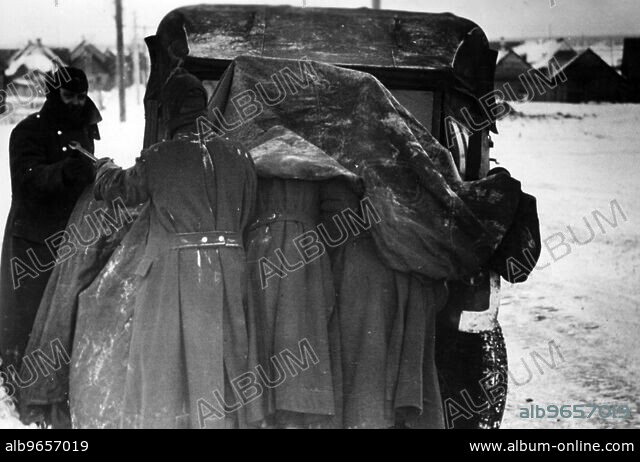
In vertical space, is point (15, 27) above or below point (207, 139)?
above

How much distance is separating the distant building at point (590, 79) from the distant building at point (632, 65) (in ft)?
0.14

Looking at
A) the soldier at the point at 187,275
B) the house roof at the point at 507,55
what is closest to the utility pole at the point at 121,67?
the soldier at the point at 187,275

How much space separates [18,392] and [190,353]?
3.69ft

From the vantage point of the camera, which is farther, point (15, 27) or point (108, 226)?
point (15, 27)

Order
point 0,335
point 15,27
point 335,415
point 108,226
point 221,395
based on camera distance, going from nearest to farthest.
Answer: point 221,395
point 335,415
point 108,226
point 0,335
point 15,27

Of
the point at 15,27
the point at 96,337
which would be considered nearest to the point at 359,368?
the point at 96,337

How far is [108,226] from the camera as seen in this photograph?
404cm

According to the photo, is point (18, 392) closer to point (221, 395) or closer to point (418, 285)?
point (221, 395)

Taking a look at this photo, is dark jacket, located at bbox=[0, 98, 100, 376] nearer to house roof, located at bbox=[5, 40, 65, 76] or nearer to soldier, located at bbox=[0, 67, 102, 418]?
soldier, located at bbox=[0, 67, 102, 418]

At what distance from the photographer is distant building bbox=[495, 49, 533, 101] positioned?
5883 millimetres

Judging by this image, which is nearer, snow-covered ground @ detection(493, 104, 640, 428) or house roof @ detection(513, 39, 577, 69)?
snow-covered ground @ detection(493, 104, 640, 428)

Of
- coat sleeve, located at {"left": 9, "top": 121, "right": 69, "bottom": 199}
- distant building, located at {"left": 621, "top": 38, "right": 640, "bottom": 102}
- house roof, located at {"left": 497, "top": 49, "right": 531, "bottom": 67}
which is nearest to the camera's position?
coat sleeve, located at {"left": 9, "top": 121, "right": 69, "bottom": 199}

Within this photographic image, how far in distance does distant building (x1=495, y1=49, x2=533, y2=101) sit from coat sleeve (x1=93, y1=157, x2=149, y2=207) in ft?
9.86

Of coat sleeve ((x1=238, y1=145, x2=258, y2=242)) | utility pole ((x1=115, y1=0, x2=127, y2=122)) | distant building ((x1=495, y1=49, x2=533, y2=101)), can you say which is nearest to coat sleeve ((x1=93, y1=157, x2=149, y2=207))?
coat sleeve ((x1=238, y1=145, x2=258, y2=242))
